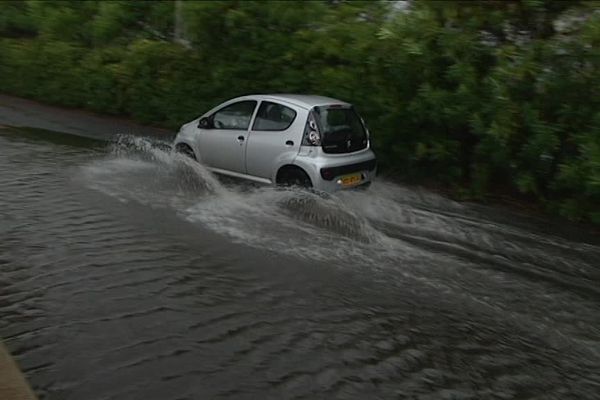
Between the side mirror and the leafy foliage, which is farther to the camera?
Result: the side mirror

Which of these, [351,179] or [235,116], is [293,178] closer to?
[351,179]

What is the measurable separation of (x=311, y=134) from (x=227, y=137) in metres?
1.57

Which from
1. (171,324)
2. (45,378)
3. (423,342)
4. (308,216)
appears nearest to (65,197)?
(308,216)

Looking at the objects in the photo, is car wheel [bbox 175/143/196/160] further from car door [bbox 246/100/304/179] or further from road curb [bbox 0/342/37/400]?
road curb [bbox 0/342/37/400]

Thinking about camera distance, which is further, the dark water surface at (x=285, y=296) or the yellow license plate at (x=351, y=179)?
the yellow license plate at (x=351, y=179)

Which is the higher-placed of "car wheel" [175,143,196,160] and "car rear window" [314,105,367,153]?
"car rear window" [314,105,367,153]

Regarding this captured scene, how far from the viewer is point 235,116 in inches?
389

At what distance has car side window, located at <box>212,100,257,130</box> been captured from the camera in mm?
9672

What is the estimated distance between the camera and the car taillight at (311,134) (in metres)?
8.81

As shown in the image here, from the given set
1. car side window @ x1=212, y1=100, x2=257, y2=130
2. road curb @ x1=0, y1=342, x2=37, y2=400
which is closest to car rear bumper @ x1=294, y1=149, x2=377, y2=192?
car side window @ x1=212, y1=100, x2=257, y2=130

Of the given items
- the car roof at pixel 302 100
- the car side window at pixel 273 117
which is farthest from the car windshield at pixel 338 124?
the car side window at pixel 273 117

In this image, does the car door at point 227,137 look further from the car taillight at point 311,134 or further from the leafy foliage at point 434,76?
the leafy foliage at point 434,76

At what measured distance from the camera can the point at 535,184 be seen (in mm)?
9367

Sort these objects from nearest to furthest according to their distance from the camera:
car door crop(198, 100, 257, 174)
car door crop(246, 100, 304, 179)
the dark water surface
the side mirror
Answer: the dark water surface, car door crop(246, 100, 304, 179), car door crop(198, 100, 257, 174), the side mirror
